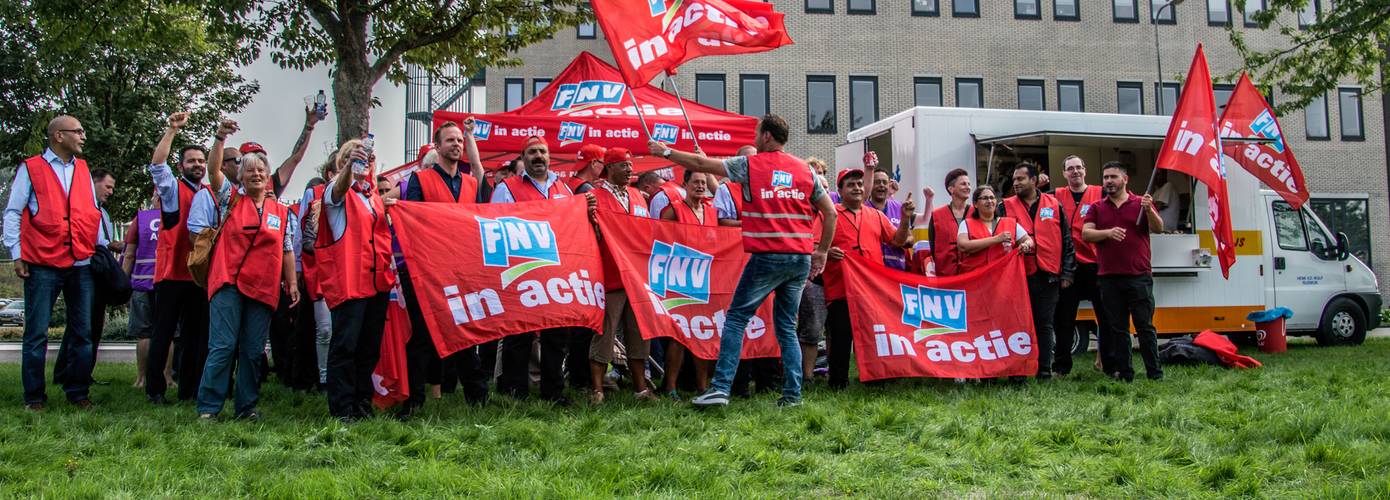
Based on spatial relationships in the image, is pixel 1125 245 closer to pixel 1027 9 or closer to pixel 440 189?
pixel 440 189

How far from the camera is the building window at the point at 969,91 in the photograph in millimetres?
31000

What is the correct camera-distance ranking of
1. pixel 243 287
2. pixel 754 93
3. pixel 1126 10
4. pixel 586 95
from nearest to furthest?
pixel 243 287, pixel 586 95, pixel 754 93, pixel 1126 10

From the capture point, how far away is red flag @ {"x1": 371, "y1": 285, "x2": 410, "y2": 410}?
663 centimetres

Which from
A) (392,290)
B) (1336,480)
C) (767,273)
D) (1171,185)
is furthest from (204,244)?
(1171,185)

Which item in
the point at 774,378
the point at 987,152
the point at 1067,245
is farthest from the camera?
the point at 987,152

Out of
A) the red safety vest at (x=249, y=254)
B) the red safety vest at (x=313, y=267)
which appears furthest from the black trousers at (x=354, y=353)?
the red safety vest at (x=249, y=254)

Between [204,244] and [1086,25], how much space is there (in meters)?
30.0

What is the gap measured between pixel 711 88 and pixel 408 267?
24.5 m

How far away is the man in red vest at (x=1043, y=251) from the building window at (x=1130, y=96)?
82.6 ft

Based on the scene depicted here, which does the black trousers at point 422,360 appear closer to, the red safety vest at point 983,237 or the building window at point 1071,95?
the red safety vest at point 983,237

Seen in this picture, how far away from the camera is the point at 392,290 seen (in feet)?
22.8

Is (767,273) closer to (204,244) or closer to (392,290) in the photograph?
(392,290)

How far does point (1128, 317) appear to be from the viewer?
8.46m

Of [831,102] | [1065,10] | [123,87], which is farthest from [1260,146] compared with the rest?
[1065,10]
